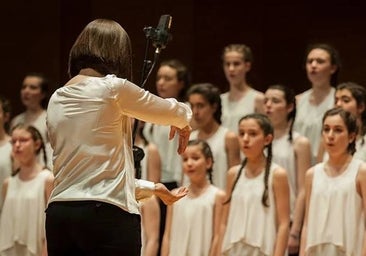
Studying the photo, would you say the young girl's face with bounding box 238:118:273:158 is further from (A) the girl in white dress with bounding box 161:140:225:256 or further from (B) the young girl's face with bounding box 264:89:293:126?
(B) the young girl's face with bounding box 264:89:293:126

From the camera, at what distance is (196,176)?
4.20m

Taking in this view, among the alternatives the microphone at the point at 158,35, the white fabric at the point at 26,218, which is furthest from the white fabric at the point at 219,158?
the microphone at the point at 158,35

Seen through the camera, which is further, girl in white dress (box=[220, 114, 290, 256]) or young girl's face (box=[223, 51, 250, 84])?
young girl's face (box=[223, 51, 250, 84])

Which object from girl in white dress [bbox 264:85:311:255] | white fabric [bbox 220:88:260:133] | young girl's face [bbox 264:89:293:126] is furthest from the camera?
white fabric [bbox 220:88:260:133]

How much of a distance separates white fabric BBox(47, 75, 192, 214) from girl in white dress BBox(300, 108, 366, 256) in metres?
1.66

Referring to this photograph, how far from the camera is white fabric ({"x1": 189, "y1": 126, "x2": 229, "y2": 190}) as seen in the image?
14.6 ft

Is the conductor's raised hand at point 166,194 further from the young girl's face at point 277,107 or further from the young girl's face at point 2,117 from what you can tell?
the young girl's face at point 2,117

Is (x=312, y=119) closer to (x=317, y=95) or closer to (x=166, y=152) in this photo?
(x=317, y=95)

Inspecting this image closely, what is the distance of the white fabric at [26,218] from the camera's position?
4422 millimetres

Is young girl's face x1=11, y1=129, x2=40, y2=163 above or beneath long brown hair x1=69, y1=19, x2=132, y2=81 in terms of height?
beneath

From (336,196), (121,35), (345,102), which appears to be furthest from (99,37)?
(345,102)

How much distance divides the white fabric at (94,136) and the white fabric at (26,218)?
2161mm

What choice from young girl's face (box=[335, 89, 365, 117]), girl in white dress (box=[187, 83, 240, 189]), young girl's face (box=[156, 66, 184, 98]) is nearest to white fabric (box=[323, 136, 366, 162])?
young girl's face (box=[335, 89, 365, 117])

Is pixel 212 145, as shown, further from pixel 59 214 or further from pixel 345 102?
pixel 59 214
